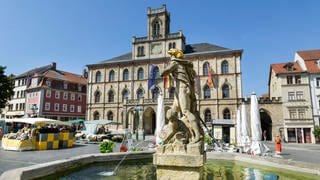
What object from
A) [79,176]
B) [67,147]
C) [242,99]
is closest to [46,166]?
[79,176]

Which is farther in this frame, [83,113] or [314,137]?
[83,113]

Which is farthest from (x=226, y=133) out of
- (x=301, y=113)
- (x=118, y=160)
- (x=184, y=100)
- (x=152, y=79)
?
(x=152, y=79)

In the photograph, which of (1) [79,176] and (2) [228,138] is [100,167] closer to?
(1) [79,176]

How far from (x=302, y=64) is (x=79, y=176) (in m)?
39.4

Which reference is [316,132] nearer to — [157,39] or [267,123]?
[267,123]

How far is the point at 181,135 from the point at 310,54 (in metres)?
41.1

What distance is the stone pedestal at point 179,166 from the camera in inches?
180

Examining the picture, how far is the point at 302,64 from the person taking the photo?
36281 mm

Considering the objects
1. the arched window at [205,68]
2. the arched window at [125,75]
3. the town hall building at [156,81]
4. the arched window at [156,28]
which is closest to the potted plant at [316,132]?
the town hall building at [156,81]

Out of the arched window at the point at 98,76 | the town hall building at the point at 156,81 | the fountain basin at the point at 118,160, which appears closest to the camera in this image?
the fountain basin at the point at 118,160

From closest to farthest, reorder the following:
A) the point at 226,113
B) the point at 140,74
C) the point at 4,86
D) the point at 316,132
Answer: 1. the point at 316,132
2. the point at 4,86
3. the point at 226,113
4. the point at 140,74

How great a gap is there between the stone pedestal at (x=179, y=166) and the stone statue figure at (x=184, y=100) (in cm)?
44

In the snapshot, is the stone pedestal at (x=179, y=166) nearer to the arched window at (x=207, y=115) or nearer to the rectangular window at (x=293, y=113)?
the arched window at (x=207, y=115)

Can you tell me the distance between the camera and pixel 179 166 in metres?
4.69
